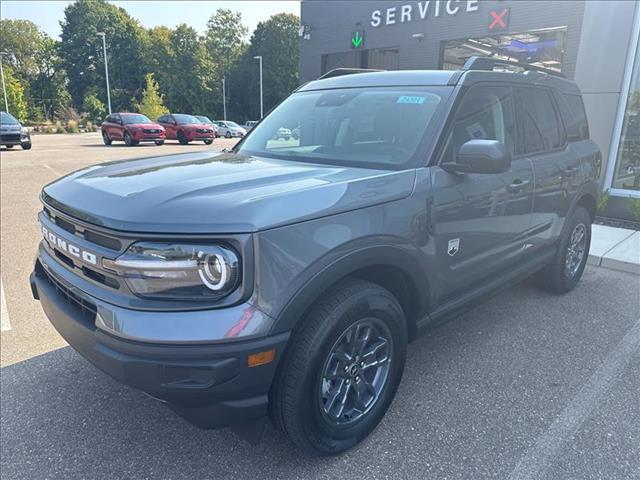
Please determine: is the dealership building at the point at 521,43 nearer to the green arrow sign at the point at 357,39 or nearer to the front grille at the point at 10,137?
the green arrow sign at the point at 357,39

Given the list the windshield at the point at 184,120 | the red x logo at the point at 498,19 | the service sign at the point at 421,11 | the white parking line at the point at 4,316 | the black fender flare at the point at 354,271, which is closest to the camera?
the black fender flare at the point at 354,271

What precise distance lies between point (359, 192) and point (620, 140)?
24.1 ft

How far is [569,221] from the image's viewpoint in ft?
14.1

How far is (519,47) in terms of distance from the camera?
1142 cm

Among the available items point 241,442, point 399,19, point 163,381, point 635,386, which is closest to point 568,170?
point 635,386

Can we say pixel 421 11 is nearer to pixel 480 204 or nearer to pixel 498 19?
pixel 498 19

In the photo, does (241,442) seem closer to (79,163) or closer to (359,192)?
(359,192)

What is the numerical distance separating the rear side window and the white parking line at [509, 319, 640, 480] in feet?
5.96

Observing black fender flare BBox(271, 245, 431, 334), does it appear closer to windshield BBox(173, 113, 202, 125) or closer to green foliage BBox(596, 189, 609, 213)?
green foliage BBox(596, 189, 609, 213)

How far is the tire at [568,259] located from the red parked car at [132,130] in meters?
21.8

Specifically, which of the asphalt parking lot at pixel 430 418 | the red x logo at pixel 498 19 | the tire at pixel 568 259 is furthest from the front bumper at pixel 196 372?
the red x logo at pixel 498 19

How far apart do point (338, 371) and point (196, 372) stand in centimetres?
78

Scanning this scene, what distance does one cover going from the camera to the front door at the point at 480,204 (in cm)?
275

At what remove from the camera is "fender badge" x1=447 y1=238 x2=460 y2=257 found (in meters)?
2.78
